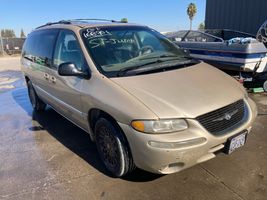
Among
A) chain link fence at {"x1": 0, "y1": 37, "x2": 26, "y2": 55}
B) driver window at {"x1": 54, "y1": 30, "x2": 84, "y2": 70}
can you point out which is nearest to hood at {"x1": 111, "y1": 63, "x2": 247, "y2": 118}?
driver window at {"x1": 54, "y1": 30, "x2": 84, "y2": 70}

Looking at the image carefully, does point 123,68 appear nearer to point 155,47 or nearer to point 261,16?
point 155,47

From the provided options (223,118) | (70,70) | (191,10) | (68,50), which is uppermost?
(191,10)

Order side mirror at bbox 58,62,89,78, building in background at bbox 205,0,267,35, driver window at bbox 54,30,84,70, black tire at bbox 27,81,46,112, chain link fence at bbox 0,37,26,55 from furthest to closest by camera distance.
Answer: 1. chain link fence at bbox 0,37,26,55
2. building in background at bbox 205,0,267,35
3. black tire at bbox 27,81,46,112
4. driver window at bbox 54,30,84,70
5. side mirror at bbox 58,62,89,78

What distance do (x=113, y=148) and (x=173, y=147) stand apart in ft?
2.70

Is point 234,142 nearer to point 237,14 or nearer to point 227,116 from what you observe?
point 227,116

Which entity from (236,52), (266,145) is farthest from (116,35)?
(236,52)

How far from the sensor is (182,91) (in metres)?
3.06

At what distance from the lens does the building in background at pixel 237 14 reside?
33.8ft

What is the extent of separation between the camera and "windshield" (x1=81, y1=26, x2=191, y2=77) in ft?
11.6

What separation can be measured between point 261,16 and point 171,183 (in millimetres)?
9077

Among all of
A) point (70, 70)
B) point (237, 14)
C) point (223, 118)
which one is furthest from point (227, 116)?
point (237, 14)

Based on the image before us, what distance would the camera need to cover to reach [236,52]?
6.31 meters

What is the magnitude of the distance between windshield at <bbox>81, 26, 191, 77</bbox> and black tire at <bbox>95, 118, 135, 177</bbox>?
2.09ft

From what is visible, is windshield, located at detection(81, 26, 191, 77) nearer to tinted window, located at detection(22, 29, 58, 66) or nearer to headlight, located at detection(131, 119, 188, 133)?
headlight, located at detection(131, 119, 188, 133)
